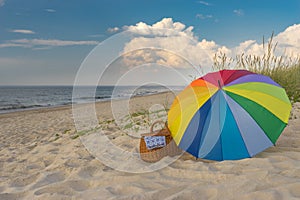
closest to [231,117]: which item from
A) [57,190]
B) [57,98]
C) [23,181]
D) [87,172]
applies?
[87,172]

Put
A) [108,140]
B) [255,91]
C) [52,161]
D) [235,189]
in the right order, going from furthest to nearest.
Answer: [108,140] < [52,161] < [255,91] < [235,189]

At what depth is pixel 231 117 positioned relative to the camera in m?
3.05

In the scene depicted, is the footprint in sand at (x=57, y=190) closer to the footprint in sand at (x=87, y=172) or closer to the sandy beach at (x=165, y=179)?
the sandy beach at (x=165, y=179)

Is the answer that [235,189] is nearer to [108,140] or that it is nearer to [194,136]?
[194,136]

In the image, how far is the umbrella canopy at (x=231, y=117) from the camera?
9.86ft

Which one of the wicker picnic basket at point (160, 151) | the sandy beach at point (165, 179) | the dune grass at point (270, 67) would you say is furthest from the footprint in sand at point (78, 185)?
the dune grass at point (270, 67)

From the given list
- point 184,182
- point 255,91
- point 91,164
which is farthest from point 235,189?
point 91,164

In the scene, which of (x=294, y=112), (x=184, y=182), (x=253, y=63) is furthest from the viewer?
(x=253, y=63)

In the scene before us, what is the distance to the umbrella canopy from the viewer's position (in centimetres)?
301

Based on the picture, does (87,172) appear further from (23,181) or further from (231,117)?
(231,117)

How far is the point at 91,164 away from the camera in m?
3.36

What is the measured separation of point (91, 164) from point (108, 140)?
4.24 feet

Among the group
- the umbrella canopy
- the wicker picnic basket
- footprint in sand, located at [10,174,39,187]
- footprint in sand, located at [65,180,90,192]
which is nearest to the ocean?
the wicker picnic basket

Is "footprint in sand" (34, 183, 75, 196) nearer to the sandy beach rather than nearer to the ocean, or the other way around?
the sandy beach
